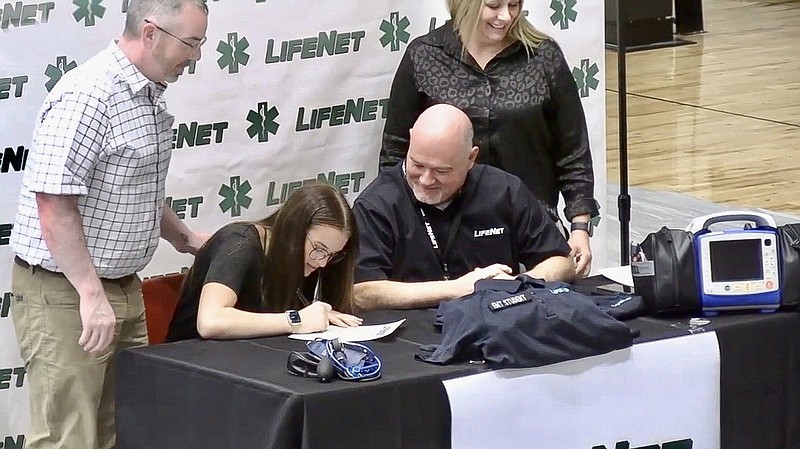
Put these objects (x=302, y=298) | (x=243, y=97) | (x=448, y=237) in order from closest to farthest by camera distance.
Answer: (x=302, y=298), (x=448, y=237), (x=243, y=97)

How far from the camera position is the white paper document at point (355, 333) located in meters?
2.96

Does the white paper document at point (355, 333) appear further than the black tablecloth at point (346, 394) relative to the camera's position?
Yes

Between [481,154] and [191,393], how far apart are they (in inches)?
49.6

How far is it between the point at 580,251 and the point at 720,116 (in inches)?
189

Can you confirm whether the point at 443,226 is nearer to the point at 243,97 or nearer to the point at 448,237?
the point at 448,237

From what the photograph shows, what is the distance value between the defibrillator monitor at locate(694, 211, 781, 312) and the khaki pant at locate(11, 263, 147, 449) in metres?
1.28

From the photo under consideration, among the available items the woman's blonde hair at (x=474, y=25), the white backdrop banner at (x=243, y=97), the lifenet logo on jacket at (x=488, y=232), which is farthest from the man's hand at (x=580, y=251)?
the white backdrop banner at (x=243, y=97)

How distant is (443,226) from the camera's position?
347cm

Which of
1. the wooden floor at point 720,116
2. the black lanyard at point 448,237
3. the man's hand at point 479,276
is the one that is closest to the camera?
the man's hand at point 479,276

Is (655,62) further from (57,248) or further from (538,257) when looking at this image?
(57,248)

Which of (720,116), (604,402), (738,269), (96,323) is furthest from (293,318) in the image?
(720,116)

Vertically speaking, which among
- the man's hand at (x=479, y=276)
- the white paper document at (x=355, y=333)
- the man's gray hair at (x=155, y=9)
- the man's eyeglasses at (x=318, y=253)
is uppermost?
the man's gray hair at (x=155, y=9)

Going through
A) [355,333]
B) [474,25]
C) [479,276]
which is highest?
[474,25]

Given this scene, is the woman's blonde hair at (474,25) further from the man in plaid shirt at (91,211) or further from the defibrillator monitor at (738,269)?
the man in plaid shirt at (91,211)
